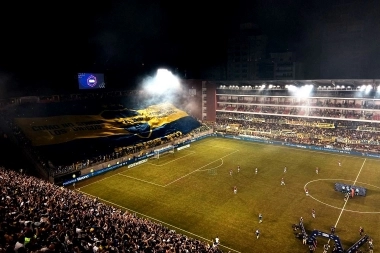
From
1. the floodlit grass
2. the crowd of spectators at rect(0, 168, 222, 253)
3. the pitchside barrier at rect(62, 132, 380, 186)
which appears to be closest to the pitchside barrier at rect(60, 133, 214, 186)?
the pitchside barrier at rect(62, 132, 380, 186)

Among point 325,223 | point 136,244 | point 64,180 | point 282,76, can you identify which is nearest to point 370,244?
point 325,223

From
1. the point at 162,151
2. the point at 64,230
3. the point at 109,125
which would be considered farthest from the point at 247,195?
the point at 109,125

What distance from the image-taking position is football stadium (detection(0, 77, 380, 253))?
21.9m

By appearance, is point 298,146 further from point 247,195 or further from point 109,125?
point 109,125

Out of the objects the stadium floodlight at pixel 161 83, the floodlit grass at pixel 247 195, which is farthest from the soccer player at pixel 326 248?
the stadium floodlight at pixel 161 83

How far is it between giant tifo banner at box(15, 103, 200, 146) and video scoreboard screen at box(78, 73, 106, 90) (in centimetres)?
794

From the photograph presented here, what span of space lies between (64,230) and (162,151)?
46235mm

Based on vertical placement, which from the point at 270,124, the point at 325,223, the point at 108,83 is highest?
the point at 108,83

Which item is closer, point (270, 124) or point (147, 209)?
point (147, 209)

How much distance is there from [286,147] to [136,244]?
55.9m

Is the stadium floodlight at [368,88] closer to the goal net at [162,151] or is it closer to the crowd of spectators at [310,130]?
the crowd of spectators at [310,130]

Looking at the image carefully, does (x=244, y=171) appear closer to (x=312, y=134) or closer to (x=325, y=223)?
(x=325, y=223)

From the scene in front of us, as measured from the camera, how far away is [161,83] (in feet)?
285

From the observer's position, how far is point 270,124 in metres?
80.1
